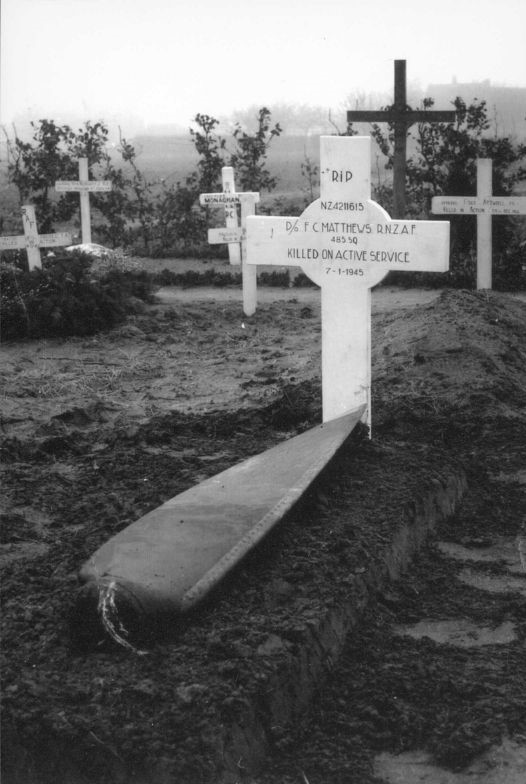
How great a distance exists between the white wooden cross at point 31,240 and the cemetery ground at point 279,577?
3813 mm

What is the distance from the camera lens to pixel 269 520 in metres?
3.63

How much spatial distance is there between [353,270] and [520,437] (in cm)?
134

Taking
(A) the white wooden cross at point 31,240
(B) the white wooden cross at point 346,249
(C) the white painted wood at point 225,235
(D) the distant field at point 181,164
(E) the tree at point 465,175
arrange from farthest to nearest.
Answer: (D) the distant field at point 181,164 < (E) the tree at point 465,175 < (A) the white wooden cross at point 31,240 < (C) the white painted wood at point 225,235 < (B) the white wooden cross at point 346,249

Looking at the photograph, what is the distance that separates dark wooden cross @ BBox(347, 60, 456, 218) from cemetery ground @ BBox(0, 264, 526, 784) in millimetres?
4830

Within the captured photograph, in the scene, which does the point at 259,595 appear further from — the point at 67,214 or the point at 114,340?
the point at 67,214

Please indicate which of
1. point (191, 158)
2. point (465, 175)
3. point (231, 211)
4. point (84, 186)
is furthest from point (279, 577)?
→ point (191, 158)

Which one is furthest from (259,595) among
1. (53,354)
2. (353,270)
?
(53,354)

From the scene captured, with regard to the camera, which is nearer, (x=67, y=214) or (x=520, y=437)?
(x=520, y=437)

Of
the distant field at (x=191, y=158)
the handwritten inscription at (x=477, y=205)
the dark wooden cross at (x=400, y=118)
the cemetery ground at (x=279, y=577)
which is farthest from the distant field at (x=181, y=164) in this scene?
the cemetery ground at (x=279, y=577)

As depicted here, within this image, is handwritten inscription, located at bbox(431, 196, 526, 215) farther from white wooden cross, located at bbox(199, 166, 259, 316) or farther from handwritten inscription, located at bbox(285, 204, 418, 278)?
handwritten inscription, located at bbox(285, 204, 418, 278)

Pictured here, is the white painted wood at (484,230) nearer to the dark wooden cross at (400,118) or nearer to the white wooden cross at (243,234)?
the dark wooden cross at (400,118)

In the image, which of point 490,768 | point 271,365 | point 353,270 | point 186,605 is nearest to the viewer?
point 490,768

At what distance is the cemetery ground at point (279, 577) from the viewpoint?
2.67m

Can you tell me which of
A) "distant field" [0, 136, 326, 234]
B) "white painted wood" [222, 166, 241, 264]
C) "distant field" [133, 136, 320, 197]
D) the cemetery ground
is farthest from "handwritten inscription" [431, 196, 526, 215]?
"distant field" [133, 136, 320, 197]
